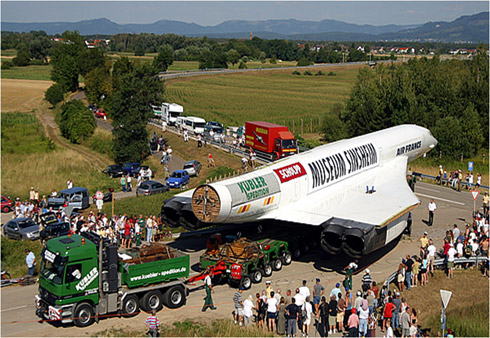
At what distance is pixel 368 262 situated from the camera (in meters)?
27.9

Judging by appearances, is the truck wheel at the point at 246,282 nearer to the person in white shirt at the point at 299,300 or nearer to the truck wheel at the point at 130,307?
the person in white shirt at the point at 299,300

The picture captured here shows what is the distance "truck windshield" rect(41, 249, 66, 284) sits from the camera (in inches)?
732

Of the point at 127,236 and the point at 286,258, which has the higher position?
the point at 127,236

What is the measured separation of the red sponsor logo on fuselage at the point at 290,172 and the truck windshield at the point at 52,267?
1195 cm

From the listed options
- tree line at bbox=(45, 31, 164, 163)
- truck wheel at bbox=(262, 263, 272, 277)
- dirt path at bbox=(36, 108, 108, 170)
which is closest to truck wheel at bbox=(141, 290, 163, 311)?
truck wheel at bbox=(262, 263, 272, 277)

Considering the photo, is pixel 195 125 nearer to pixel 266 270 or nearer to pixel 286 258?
pixel 286 258

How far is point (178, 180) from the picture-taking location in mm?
42719

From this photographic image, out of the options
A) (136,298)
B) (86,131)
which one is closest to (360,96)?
(86,131)

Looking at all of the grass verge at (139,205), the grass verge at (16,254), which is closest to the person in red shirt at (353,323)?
the grass verge at (16,254)

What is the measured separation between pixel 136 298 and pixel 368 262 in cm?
1316

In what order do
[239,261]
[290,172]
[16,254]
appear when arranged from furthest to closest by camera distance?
[16,254]
[290,172]
[239,261]

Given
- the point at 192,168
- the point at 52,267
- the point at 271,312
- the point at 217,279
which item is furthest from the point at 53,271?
the point at 192,168

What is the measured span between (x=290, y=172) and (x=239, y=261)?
6.27 metres

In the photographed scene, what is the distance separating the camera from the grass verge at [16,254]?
26.2 meters
